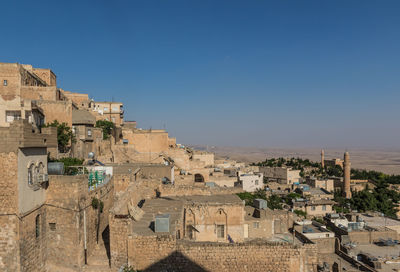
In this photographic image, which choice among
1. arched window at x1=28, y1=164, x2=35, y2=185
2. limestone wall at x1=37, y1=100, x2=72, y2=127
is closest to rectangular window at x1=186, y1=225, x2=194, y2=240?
arched window at x1=28, y1=164, x2=35, y2=185

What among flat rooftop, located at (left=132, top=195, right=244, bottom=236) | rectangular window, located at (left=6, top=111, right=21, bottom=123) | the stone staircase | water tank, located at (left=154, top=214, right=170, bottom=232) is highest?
rectangular window, located at (left=6, top=111, right=21, bottom=123)

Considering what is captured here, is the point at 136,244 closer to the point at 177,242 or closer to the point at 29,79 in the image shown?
the point at 177,242

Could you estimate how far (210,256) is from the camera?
34.1 ft

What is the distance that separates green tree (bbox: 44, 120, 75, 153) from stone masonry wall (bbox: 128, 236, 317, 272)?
15.9m

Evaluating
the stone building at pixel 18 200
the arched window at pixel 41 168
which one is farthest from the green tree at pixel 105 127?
the stone building at pixel 18 200

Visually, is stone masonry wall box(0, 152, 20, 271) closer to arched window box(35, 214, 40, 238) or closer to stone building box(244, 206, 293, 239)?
arched window box(35, 214, 40, 238)

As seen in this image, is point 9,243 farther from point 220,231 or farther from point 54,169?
point 220,231

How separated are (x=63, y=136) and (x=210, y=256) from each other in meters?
17.4

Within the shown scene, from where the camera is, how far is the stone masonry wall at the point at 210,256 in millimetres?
10070

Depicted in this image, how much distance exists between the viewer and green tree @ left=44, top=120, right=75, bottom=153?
2323 cm

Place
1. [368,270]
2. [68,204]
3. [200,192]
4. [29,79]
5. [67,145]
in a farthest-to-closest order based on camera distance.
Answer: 1. [29,79]
2. [67,145]
3. [200,192]
4. [368,270]
5. [68,204]

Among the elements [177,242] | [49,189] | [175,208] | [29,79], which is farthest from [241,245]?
[29,79]

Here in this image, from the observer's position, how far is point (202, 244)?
10523mm

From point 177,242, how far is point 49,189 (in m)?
5.41
